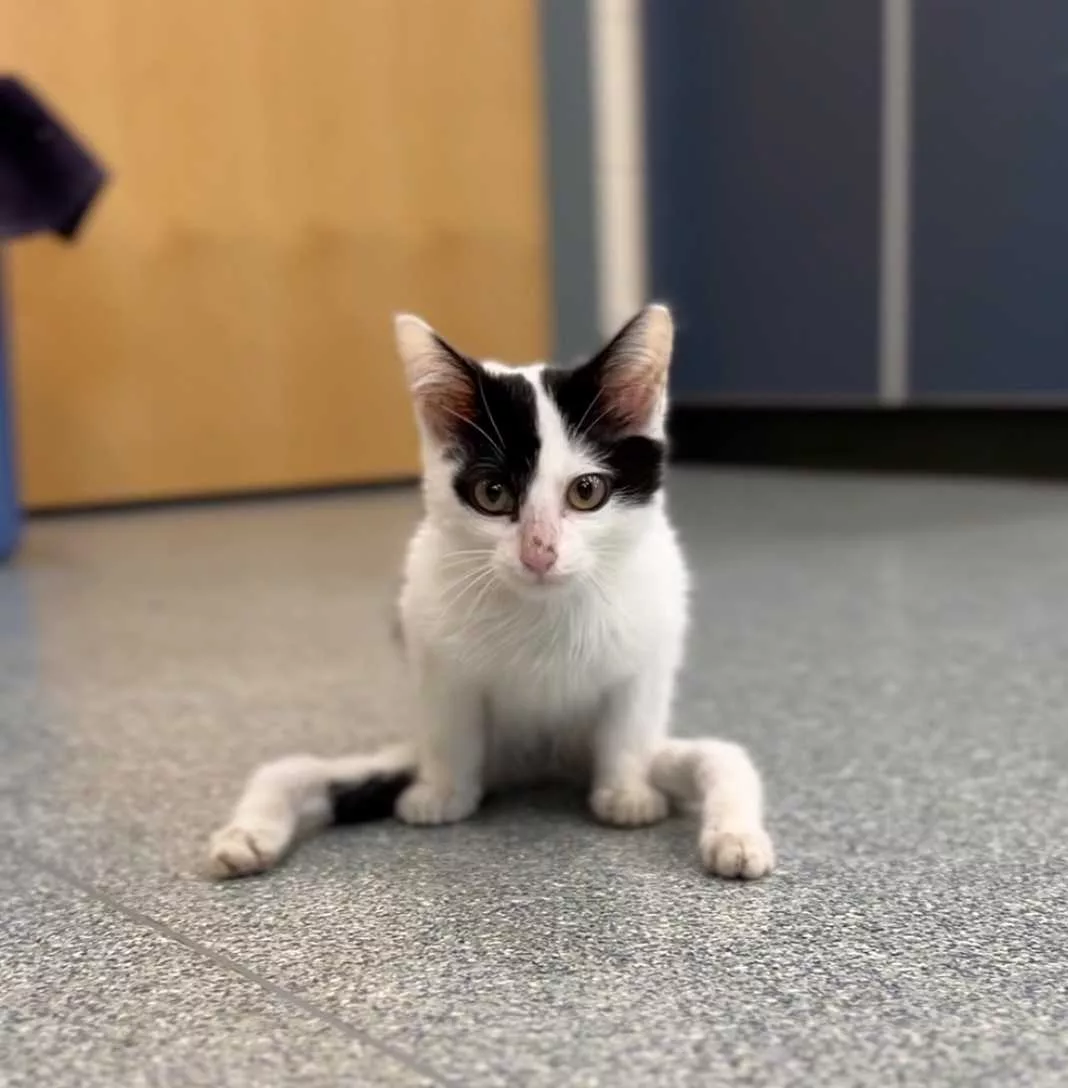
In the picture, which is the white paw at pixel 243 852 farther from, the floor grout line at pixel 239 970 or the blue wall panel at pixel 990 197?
the blue wall panel at pixel 990 197

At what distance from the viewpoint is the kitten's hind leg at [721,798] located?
0.91m

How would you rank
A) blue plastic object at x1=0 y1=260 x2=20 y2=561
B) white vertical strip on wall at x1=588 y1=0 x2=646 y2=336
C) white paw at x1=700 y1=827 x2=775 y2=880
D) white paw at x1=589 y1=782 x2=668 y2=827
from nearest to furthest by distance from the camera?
1. white paw at x1=700 y1=827 x2=775 y2=880
2. white paw at x1=589 y1=782 x2=668 y2=827
3. blue plastic object at x1=0 y1=260 x2=20 y2=561
4. white vertical strip on wall at x1=588 y1=0 x2=646 y2=336

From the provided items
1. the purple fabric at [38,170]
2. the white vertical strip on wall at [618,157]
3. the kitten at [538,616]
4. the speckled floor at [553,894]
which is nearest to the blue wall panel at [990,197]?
the white vertical strip on wall at [618,157]

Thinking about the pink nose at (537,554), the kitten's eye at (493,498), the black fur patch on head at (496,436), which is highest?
the black fur patch on head at (496,436)

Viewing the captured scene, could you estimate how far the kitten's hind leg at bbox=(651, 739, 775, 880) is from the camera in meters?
0.91

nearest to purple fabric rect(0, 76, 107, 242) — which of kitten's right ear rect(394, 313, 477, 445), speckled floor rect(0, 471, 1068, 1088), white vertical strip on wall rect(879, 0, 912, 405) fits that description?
speckled floor rect(0, 471, 1068, 1088)

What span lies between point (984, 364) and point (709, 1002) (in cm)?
291

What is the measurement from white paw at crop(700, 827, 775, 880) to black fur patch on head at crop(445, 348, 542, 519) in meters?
0.27

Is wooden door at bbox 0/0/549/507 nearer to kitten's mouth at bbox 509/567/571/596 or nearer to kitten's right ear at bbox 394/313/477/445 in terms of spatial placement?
kitten's right ear at bbox 394/313/477/445

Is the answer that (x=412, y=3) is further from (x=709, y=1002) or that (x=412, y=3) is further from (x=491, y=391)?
(x=709, y=1002)

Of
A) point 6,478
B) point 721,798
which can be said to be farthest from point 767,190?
point 721,798

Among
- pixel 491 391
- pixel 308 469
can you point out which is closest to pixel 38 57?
pixel 308 469

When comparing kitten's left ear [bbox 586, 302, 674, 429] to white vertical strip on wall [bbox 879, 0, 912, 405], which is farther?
white vertical strip on wall [bbox 879, 0, 912, 405]

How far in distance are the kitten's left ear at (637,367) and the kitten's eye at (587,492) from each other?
2.5 inches
